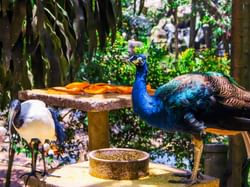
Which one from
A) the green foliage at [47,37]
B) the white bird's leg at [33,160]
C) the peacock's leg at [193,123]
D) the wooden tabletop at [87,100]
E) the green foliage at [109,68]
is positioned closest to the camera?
the peacock's leg at [193,123]

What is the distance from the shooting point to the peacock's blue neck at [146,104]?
244 cm

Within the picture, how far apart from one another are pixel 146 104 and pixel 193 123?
0.24 meters

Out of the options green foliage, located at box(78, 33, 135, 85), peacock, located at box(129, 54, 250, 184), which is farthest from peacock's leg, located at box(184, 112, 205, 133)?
green foliage, located at box(78, 33, 135, 85)

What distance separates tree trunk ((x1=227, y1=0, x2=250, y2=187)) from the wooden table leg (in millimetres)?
773

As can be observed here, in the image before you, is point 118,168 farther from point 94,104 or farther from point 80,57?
point 80,57

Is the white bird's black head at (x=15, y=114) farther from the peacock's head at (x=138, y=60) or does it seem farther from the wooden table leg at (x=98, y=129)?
the wooden table leg at (x=98, y=129)

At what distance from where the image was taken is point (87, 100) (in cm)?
269

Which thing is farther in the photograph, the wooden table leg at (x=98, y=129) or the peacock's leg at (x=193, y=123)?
the wooden table leg at (x=98, y=129)

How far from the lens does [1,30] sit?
3.82 meters

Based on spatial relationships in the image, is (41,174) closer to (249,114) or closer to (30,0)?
(249,114)

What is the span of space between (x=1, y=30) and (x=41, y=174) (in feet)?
5.05

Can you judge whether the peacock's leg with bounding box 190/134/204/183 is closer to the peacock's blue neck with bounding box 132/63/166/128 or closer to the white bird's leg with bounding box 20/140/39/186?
the peacock's blue neck with bounding box 132/63/166/128

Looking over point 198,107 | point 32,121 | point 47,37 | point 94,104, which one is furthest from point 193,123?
point 47,37

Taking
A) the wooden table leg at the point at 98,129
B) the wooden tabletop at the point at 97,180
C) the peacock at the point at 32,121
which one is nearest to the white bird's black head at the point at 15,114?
the peacock at the point at 32,121
